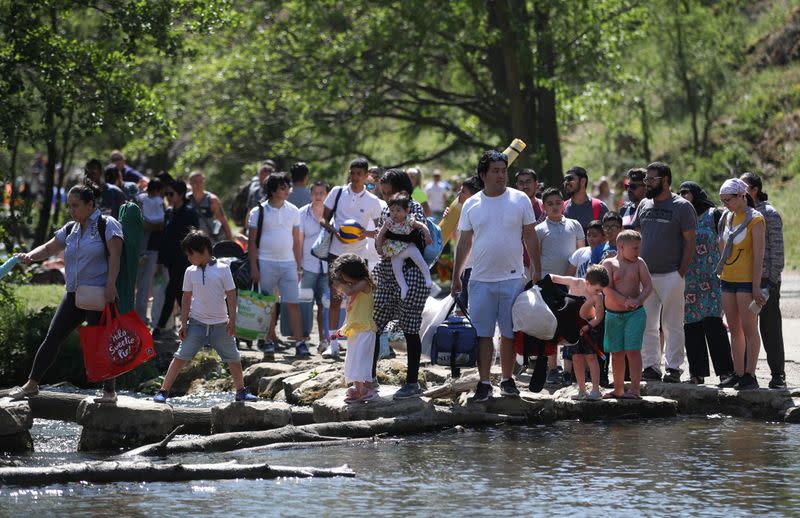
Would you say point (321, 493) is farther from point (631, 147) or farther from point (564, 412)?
point (631, 147)

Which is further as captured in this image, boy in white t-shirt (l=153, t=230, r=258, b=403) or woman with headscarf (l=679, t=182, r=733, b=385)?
woman with headscarf (l=679, t=182, r=733, b=385)

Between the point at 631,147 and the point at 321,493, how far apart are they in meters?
28.0

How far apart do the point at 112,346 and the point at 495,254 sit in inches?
117

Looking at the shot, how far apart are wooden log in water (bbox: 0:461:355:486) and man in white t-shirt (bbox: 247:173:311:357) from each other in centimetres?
537

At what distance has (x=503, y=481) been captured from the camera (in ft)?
27.3

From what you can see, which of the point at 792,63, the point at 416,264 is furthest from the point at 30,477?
the point at 792,63

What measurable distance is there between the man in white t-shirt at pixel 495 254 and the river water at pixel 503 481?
0.75 m

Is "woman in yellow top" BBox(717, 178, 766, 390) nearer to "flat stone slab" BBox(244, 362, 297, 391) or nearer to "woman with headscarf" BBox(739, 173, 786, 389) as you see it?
"woman with headscarf" BBox(739, 173, 786, 389)

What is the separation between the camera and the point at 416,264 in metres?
10.8

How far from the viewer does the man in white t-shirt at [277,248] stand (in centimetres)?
1383

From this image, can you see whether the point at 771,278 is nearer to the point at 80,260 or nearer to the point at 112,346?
the point at 112,346

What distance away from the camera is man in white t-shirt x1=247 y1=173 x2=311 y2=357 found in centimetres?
1383

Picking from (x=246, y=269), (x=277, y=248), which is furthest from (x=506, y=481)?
(x=246, y=269)

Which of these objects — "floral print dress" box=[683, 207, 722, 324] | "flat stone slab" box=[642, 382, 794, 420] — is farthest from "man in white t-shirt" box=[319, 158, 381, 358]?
"flat stone slab" box=[642, 382, 794, 420]
